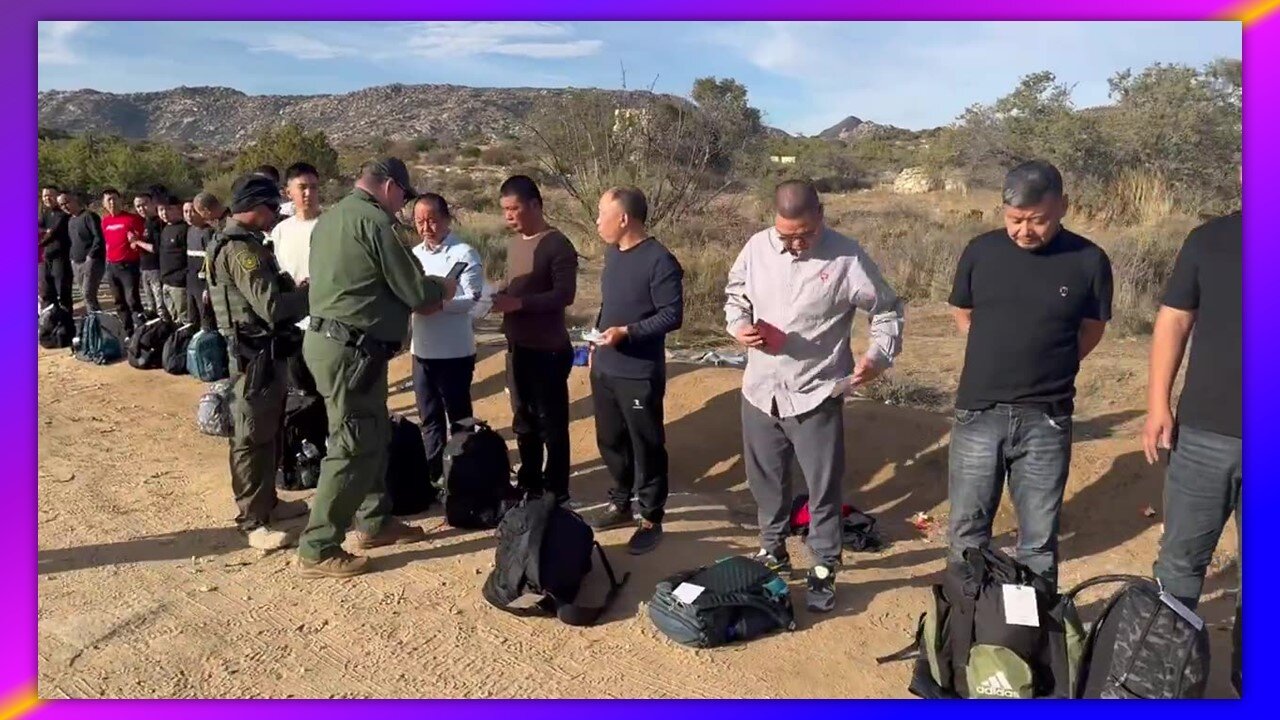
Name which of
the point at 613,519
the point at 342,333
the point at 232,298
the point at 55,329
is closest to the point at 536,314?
the point at 342,333

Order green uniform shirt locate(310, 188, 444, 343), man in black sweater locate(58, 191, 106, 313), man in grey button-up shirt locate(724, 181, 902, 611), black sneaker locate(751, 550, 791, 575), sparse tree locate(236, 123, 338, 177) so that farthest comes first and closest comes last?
sparse tree locate(236, 123, 338, 177), man in black sweater locate(58, 191, 106, 313), black sneaker locate(751, 550, 791, 575), green uniform shirt locate(310, 188, 444, 343), man in grey button-up shirt locate(724, 181, 902, 611)

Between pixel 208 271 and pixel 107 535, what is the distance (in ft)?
5.39

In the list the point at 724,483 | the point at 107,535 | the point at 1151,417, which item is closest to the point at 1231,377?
the point at 1151,417

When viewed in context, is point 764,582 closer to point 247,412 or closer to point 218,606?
point 218,606

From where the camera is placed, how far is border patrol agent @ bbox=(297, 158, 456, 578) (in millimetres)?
4320

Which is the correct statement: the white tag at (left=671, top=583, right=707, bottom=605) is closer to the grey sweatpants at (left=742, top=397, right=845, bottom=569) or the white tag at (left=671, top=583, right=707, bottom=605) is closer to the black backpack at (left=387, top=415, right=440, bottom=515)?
the grey sweatpants at (left=742, top=397, right=845, bottom=569)

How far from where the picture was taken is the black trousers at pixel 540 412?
16.8 feet

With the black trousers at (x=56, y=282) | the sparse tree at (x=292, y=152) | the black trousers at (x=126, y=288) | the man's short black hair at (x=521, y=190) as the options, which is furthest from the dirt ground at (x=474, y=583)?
the sparse tree at (x=292, y=152)

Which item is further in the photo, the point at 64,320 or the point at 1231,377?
the point at 64,320

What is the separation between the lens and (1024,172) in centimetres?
353

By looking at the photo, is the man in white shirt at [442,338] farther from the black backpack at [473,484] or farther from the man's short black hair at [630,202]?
the man's short black hair at [630,202]

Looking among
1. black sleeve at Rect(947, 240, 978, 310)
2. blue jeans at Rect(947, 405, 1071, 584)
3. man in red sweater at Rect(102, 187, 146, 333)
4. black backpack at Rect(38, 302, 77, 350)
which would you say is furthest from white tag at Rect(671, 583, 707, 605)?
black backpack at Rect(38, 302, 77, 350)

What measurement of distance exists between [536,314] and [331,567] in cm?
164

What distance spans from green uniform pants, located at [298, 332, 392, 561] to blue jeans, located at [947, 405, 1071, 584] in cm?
267
